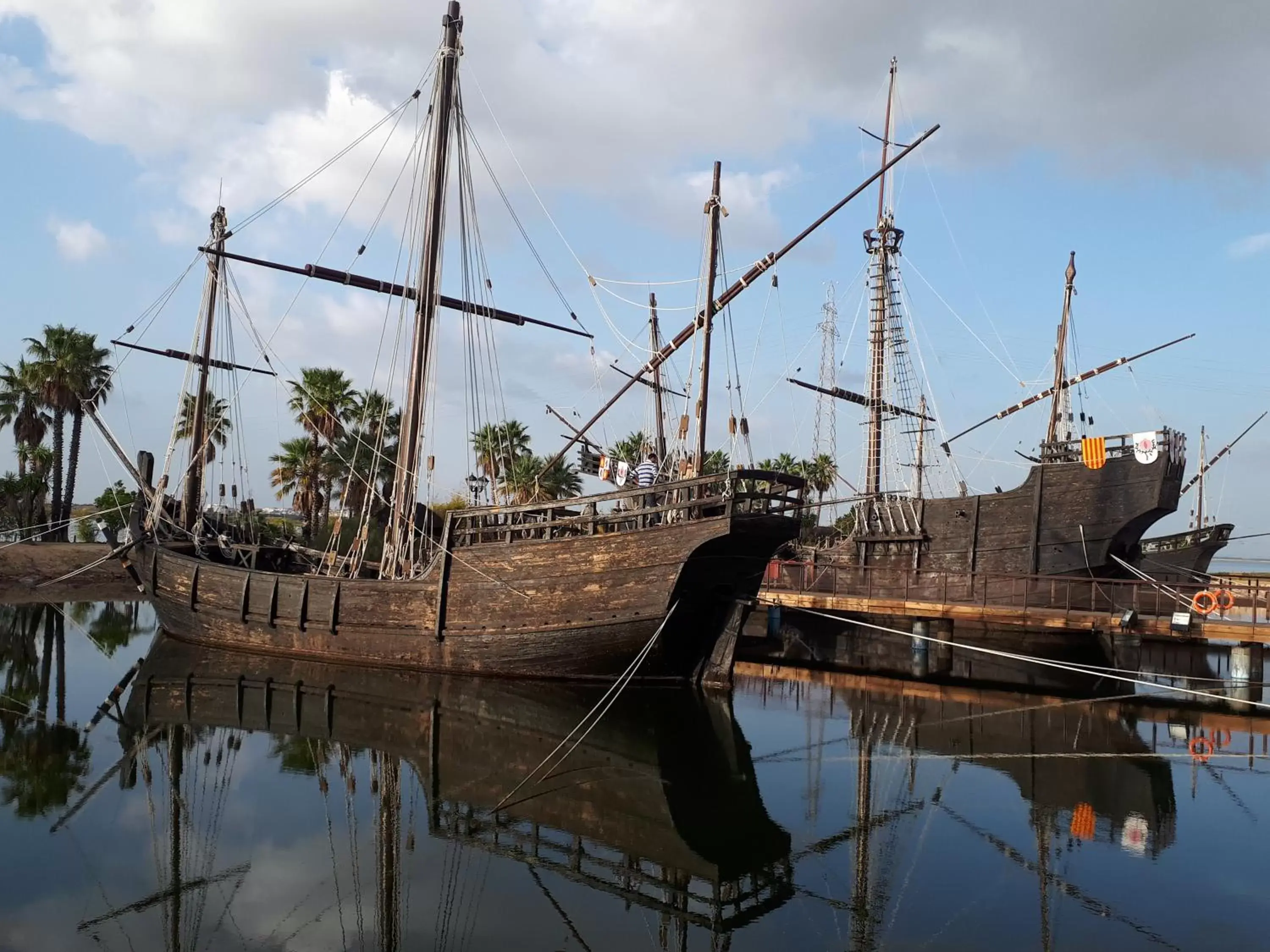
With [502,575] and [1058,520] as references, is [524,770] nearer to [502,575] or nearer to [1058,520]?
[502,575]

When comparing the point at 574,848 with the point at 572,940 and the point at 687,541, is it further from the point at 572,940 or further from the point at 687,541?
the point at 687,541

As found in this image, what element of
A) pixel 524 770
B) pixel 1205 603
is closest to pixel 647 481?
pixel 524 770

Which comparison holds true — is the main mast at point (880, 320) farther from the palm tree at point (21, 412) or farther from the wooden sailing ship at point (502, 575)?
the palm tree at point (21, 412)

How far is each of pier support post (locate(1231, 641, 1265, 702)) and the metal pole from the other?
965cm

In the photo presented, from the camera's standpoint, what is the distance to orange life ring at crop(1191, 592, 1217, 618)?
15.7 meters

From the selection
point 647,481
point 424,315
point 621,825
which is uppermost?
point 424,315

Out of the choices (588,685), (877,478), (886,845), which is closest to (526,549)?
(588,685)

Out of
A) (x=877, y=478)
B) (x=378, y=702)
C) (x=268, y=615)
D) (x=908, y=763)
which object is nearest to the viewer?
(x=908, y=763)

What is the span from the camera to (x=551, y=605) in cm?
1428

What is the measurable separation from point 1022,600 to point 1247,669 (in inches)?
183

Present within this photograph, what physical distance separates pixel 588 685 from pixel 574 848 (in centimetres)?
698

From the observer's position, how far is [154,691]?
540 inches

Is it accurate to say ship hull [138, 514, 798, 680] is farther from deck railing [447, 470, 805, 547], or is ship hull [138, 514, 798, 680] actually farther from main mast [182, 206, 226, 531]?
main mast [182, 206, 226, 531]

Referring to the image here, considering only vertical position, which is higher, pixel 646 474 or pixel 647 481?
pixel 646 474
